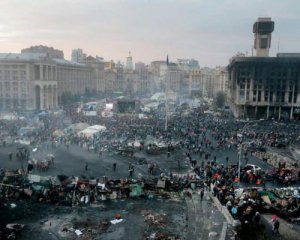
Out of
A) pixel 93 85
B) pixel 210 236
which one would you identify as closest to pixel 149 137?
pixel 210 236

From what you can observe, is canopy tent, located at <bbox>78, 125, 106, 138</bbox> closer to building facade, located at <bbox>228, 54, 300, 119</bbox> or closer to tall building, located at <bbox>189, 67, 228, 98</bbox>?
building facade, located at <bbox>228, 54, 300, 119</bbox>

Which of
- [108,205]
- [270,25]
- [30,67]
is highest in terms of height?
[270,25]

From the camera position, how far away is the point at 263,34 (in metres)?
92.5

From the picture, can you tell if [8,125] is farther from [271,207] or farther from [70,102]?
[70,102]

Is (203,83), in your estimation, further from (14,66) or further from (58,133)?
(58,133)

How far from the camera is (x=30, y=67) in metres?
77.0

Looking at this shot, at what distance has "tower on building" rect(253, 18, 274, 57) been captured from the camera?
299 ft

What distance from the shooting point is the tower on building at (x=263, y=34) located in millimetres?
91081

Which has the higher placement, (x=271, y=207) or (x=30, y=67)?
(x=30, y=67)

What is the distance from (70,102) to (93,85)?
28904 mm

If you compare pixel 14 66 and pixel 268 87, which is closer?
pixel 268 87

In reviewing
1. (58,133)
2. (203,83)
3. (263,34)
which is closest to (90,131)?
(58,133)

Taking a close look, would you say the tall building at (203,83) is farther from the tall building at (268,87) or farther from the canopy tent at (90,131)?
the canopy tent at (90,131)

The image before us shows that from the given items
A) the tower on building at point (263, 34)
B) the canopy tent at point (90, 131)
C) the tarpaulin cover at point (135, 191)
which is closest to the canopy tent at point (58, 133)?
the canopy tent at point (90, 131)
